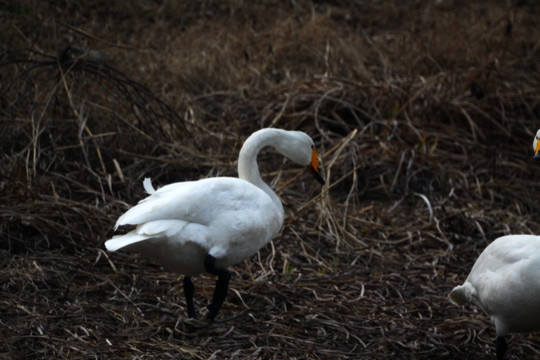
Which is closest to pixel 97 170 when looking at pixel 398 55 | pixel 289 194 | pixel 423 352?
pixel 289 194

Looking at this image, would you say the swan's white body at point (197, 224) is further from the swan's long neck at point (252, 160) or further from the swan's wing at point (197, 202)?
the swan's long neck at point (252, 160)

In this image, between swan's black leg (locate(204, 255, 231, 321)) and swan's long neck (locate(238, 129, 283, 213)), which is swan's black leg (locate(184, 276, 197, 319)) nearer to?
swan's black leg (locate(204, 255, 231, 321))

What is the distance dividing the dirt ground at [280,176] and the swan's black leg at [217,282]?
0.28 ft

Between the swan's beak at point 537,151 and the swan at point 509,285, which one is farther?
the swan's beak at point 537,151

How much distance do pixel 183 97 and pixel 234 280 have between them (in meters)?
3.04

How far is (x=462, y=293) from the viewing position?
359 centimetres

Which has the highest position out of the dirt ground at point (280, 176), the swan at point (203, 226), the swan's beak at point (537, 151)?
the swan's beak at point (537, 151)

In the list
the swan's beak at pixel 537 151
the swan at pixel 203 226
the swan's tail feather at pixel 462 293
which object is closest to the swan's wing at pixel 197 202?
the swan at pixel 203 226

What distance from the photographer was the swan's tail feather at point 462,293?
3502mm

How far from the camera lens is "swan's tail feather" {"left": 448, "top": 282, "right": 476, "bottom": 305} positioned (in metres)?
3.50

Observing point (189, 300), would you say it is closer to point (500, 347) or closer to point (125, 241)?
point (125, 241)

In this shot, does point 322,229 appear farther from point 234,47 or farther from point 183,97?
point 234,47

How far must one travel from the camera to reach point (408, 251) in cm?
481

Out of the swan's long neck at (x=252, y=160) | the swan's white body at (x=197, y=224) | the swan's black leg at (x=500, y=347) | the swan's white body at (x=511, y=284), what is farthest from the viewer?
the swan's long neck at (x=252, y=160)
